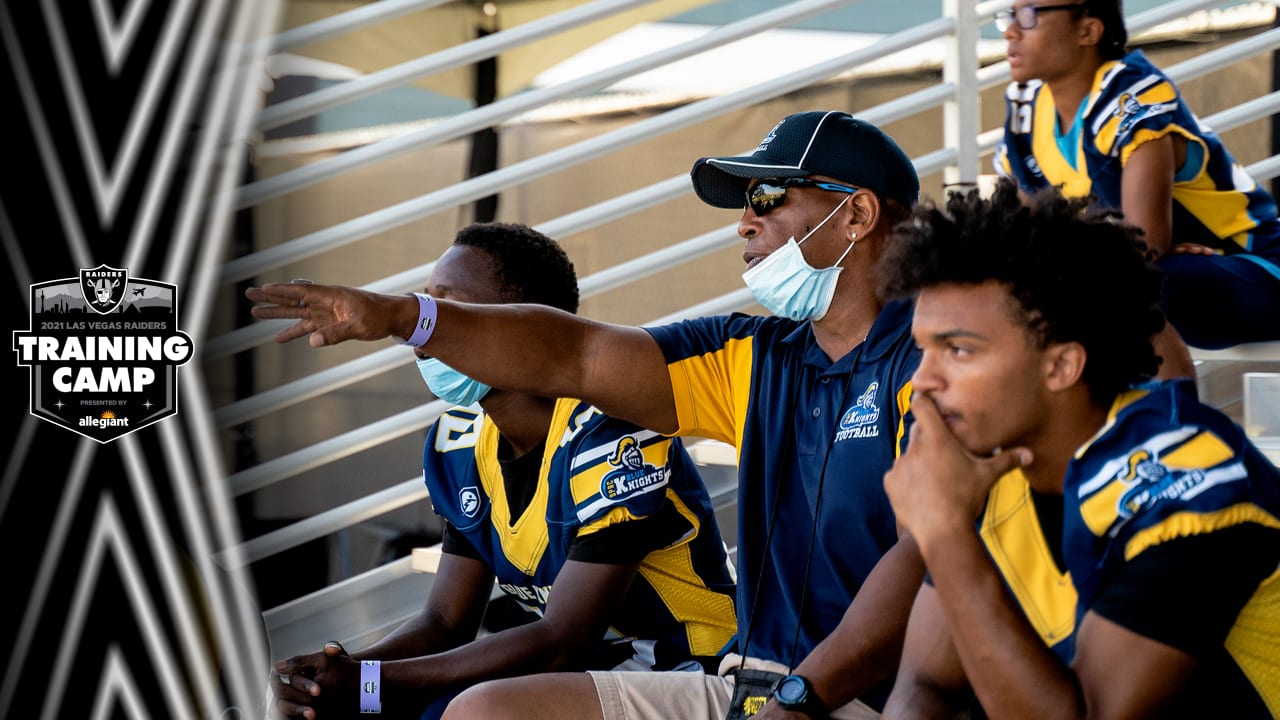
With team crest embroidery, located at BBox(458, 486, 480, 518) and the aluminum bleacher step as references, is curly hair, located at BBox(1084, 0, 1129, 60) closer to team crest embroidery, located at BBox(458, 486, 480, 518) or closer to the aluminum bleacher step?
the aluminum bleacher step

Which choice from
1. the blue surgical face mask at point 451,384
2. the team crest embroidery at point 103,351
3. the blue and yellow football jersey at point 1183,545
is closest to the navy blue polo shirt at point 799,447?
the blue surgical face mask at point 451,384

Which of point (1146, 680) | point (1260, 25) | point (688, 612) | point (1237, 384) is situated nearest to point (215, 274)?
point (688, 612)

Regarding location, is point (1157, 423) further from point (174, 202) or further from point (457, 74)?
point (457, 74)

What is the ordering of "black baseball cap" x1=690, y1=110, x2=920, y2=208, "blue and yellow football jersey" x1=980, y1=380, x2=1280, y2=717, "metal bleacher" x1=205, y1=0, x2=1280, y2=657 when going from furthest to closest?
"metal bleacher" x1=205, y1=0, x2=1280, y2=657
"black baseball cap" x1=690, y1=110, x2=920, y2=208
"blue and yellow football jersey" x1=980, y1=380, x2=1280, y2=717

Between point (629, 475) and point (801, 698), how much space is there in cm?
60

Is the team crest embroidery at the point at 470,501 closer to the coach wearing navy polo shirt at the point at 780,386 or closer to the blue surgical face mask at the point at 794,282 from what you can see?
the coach wearing navy polo shirt at the point at 780,386

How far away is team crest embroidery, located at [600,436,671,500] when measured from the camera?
2.39 metres

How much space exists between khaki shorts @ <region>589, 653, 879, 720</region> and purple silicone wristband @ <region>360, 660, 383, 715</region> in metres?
0.40

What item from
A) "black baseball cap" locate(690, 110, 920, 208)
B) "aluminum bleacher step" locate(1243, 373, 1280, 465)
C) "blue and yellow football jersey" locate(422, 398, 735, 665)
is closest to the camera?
"black baseball cap" locate(690, 110, 920, 208)

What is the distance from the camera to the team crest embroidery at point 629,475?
239 centimetres

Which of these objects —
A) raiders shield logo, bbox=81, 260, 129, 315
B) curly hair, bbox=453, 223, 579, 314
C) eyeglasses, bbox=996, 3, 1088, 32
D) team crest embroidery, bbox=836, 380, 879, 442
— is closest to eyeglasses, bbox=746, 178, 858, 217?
team crest embroidery, bbox=836, 380, 879, 442

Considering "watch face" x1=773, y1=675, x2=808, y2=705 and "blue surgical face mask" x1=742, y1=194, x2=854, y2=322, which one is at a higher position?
"blue surgical face mask" x1=742, y1=194, x2=854, y2=322

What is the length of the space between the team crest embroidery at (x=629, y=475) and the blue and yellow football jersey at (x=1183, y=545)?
3.02 feet

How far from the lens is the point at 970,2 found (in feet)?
11.7
